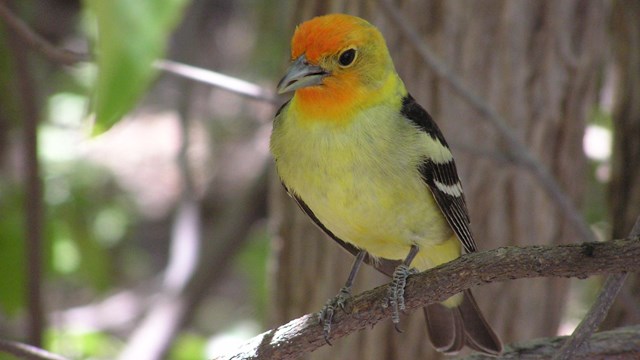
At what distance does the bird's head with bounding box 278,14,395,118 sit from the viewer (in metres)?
2.84

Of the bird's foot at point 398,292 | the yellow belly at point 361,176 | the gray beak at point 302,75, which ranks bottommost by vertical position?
the bird's foot at point 398,292

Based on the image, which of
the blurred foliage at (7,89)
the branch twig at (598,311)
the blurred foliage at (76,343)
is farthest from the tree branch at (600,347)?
the blurred foliage at (7,89)

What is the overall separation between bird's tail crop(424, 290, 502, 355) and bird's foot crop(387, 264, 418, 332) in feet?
1.39

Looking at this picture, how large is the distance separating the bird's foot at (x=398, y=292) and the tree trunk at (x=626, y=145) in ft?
4.66

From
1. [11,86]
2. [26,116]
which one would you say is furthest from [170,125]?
[26,116]

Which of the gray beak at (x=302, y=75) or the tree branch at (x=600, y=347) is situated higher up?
the gray beak at (x=302, y=75)

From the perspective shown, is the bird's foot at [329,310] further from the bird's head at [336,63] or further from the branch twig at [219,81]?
the branch twig at [219,81]

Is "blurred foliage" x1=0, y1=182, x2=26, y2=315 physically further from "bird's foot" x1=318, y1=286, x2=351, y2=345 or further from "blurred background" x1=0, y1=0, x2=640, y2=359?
"bird's foot" x1=318, y1=286, x2=351, y2=345

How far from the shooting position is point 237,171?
8023mm

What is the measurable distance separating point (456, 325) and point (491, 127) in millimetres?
897

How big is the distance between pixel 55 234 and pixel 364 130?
236cm

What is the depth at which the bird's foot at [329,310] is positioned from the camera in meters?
2.58

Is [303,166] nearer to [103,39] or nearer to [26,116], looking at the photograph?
[103,39]

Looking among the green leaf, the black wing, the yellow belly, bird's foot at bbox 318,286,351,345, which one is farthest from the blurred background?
bird's foot at bbox 318,286,351,345
